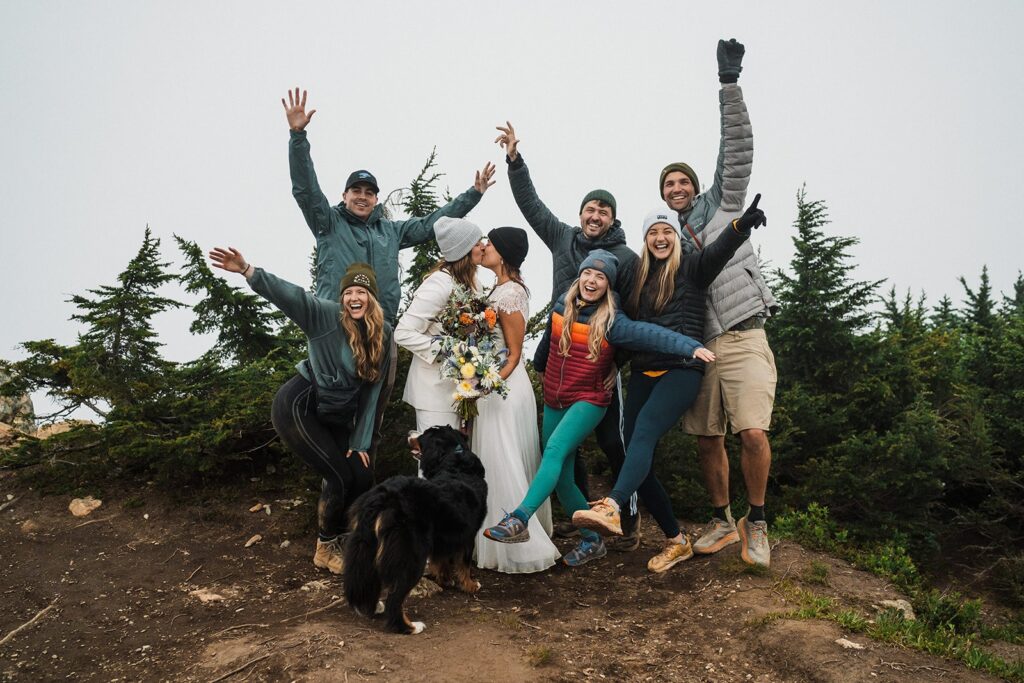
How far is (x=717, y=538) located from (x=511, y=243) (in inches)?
115

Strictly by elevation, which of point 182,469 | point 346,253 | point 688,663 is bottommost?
point 688,663

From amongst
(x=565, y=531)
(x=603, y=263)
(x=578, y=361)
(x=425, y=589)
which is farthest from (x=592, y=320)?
(x=565, y=531)

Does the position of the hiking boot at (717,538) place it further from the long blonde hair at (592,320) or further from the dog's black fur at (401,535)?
the dog's black fur at (401,535)

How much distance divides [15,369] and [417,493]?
5.59 m

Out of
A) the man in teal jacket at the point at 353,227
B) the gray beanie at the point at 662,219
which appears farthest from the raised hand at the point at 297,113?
the gray beanie at the point at 662,219

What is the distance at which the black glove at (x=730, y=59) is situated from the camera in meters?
4.80

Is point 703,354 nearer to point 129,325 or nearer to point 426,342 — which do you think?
point 426,342

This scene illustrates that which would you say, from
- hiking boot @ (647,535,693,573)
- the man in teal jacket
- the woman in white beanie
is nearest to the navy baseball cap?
the man in teal jacket

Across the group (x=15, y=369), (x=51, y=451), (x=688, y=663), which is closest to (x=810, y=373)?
(x=688, y=663)

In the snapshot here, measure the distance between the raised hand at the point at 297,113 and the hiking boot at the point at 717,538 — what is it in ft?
14.9

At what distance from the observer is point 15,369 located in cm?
692

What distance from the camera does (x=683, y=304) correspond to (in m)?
4.75

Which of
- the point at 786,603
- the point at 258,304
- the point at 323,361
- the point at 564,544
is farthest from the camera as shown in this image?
the point at 258,304

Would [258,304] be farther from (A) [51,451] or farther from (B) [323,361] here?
(B) [323,361]
